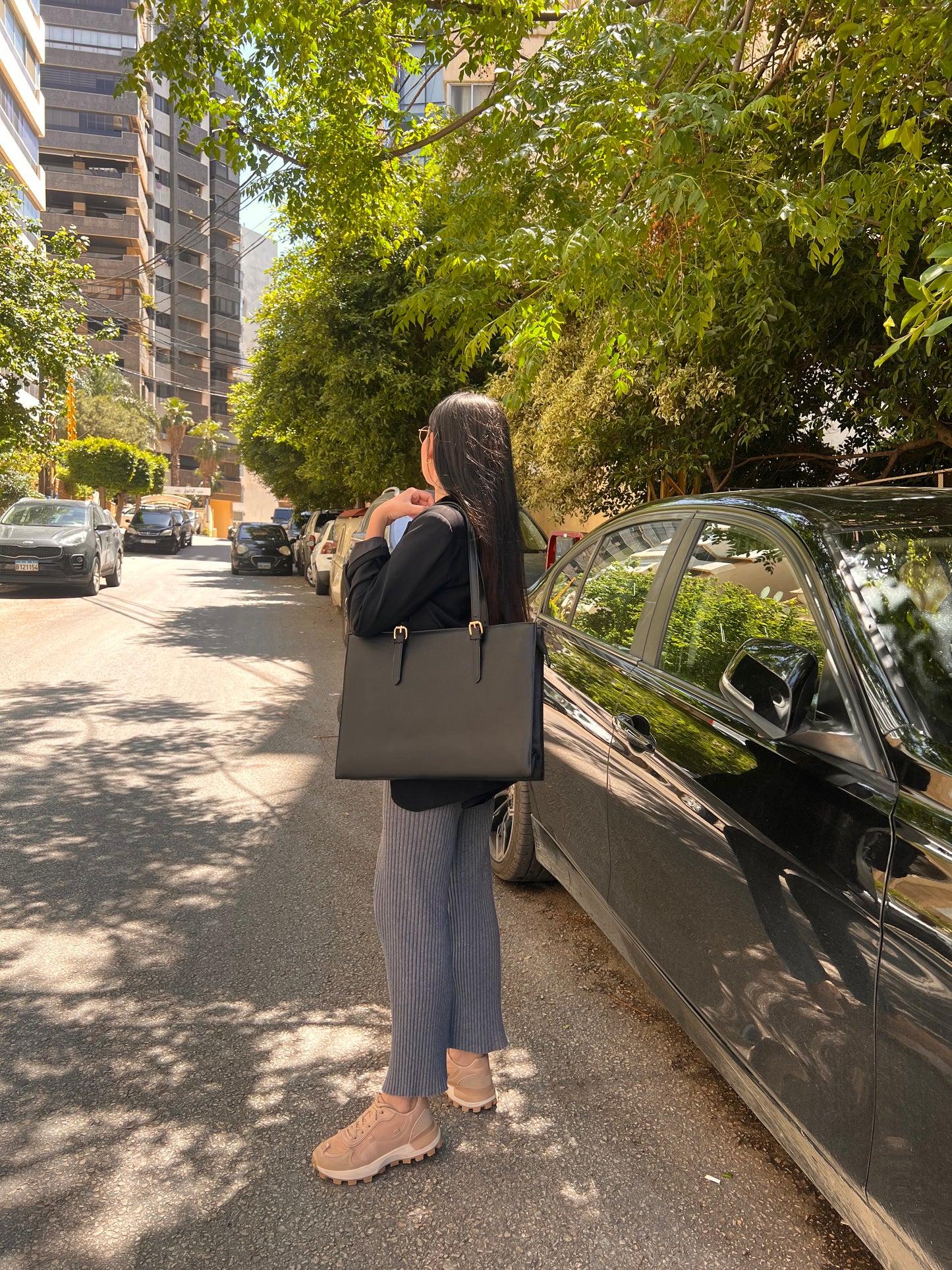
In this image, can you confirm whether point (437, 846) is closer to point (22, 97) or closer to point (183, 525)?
point (22, 97)

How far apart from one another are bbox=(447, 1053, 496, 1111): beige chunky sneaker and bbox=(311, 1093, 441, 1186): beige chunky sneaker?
0.63 feet

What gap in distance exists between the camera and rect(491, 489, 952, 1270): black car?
178cm

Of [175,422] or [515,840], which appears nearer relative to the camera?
[515,840]

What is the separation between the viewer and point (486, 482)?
244cm

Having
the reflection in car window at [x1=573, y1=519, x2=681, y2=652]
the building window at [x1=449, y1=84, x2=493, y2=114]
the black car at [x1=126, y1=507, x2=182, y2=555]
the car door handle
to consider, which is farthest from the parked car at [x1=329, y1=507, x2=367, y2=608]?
the black car at [x1=126, y1=507, x2=182, y2=555]

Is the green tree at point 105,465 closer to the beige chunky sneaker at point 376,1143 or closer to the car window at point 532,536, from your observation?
the car window at point 532,536

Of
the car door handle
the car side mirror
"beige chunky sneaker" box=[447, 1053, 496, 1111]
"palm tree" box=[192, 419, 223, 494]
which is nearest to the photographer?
the car side mirror

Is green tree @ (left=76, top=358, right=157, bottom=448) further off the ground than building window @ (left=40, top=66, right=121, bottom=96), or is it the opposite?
building window @ (left=40, top=66, right=121, bottom=96)

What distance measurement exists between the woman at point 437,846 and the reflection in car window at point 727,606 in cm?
65

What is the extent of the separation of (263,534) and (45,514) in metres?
11.3

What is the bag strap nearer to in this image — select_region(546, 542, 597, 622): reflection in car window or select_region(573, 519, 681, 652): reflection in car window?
select_region(573, 519, 681, 652): reflection in car window

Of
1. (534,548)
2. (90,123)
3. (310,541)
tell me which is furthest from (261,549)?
(90,123)

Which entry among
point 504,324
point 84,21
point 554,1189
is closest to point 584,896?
point 554,1189

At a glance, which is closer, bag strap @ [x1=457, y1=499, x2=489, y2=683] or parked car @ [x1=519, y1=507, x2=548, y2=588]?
bag strap @ [x1=457, y1=499, x2=489, y2=683]
